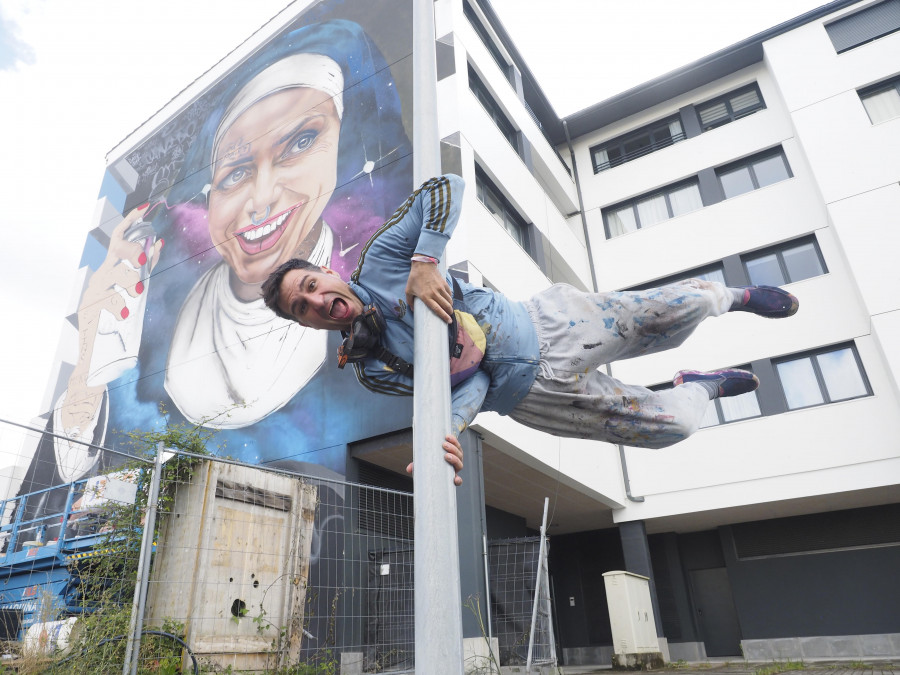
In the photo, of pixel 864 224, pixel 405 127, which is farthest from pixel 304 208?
pixel 864 224

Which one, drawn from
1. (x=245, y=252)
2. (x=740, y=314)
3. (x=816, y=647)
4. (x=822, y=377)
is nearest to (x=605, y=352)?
(x=245, y=252)

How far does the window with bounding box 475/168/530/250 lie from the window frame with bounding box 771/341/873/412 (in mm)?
5786

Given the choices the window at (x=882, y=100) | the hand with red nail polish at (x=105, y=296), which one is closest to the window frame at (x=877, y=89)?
the window at (x=882, y=100)

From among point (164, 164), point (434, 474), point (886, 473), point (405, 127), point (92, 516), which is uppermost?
point (164, 164)

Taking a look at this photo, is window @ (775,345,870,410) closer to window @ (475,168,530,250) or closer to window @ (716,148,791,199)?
window @ (716,148,791,199)

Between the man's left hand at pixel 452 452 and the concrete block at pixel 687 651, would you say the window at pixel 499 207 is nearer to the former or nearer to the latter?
the man's left hand at pixel 452 452

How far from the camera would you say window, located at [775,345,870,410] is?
11875 millimetres

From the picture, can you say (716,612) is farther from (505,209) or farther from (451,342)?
(451,342)

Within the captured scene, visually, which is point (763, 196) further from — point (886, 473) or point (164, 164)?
point (164, 164)

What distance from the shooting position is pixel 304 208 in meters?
11.3

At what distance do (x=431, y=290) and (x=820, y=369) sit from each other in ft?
41.3

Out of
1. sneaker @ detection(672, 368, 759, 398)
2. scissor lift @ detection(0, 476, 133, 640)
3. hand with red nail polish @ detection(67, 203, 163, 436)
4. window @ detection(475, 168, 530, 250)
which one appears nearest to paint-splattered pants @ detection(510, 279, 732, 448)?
sneaker @ detection(672, 368, 759, 398)

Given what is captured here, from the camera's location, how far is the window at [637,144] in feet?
52.5

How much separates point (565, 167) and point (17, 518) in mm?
14091
